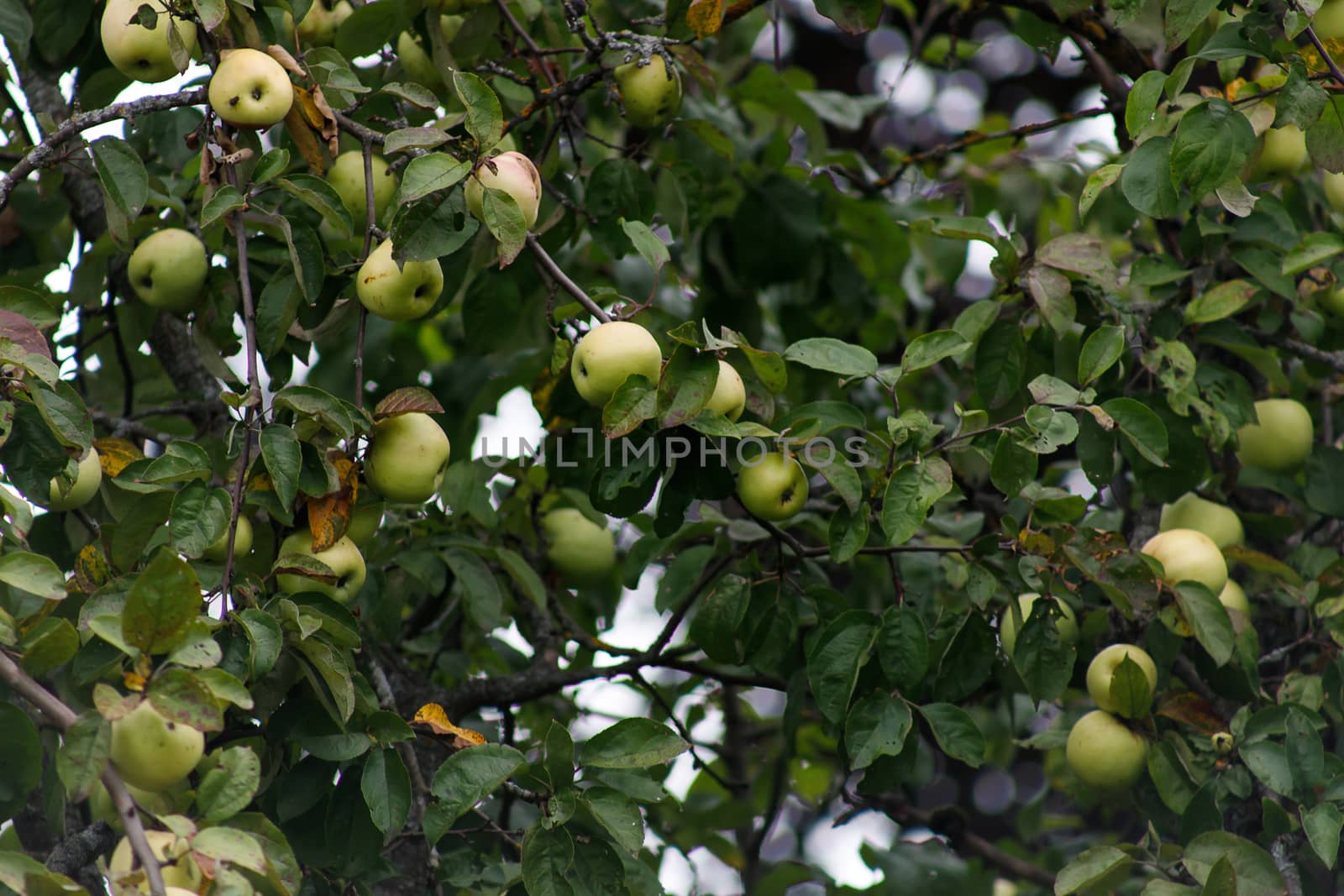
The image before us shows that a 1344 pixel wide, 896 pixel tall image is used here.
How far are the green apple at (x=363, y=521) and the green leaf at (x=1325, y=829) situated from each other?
3.75 ft

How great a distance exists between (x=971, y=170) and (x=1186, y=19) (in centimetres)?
126

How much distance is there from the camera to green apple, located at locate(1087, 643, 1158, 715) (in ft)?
6.16

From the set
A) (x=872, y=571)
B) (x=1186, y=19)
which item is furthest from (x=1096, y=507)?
(x=1186, y=19)

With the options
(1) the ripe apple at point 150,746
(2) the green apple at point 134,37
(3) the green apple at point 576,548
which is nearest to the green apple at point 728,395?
(1) the ripe apple at point 150,746

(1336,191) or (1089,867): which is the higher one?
(1336,191)

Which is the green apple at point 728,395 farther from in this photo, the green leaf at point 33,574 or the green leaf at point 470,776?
the green leaf at point 33,574

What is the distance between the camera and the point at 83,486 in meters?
1.62

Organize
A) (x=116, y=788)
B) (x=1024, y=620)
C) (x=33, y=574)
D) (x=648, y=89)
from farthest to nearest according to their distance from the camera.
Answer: (x=1024, y=620) < (x=648, y=89) < (x=33, y=574) < (x=116, y=788)

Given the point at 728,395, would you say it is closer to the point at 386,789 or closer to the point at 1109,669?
the point at 386,789

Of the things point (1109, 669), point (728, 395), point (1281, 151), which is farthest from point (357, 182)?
point (1281, 151)

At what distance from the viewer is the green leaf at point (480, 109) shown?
1410mm

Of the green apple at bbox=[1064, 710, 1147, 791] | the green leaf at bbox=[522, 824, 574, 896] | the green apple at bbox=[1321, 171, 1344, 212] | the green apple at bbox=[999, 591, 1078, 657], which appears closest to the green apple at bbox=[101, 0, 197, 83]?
the green leaf at bbox=[522, 824, 574, 896]

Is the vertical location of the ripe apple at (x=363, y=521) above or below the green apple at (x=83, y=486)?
below

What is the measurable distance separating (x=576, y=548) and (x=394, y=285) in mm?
964
